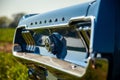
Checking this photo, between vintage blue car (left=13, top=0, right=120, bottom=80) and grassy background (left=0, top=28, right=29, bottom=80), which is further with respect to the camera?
grassy background (left=0, top=28, right=29, bottom=80)

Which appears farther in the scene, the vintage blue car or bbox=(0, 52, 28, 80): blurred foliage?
bbox=(0, 52, 28, 80): blurred foliage

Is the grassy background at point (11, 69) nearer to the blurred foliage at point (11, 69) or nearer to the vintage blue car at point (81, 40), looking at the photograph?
the blurred foliage at point (11, 69)

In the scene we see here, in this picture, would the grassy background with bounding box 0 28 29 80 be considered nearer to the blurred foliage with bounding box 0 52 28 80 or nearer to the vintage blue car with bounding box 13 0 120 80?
the blurred foliage with bounding box 0 52 28 80

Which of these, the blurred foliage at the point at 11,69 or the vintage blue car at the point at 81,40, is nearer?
the vintage blue car at the point at 81,40

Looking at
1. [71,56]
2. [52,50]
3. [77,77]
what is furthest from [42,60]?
[77,77]

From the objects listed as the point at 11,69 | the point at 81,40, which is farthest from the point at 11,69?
the point at 81,40

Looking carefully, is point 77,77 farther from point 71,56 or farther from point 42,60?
point 42,60

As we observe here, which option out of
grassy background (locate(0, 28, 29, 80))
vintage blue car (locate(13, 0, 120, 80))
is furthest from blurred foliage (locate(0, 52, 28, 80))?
vintage blue car (locate(13, 0, 120, 80))

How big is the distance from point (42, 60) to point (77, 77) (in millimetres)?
1322

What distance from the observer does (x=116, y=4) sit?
124 inches

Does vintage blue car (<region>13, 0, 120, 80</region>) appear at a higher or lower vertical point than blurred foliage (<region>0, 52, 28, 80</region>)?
higher

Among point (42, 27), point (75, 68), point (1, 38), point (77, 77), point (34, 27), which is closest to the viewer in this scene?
point (77, 77)

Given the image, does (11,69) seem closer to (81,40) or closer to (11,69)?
(11,69)

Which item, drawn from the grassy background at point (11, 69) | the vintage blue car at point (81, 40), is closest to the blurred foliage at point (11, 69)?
the grassy background at point (11, 69)
